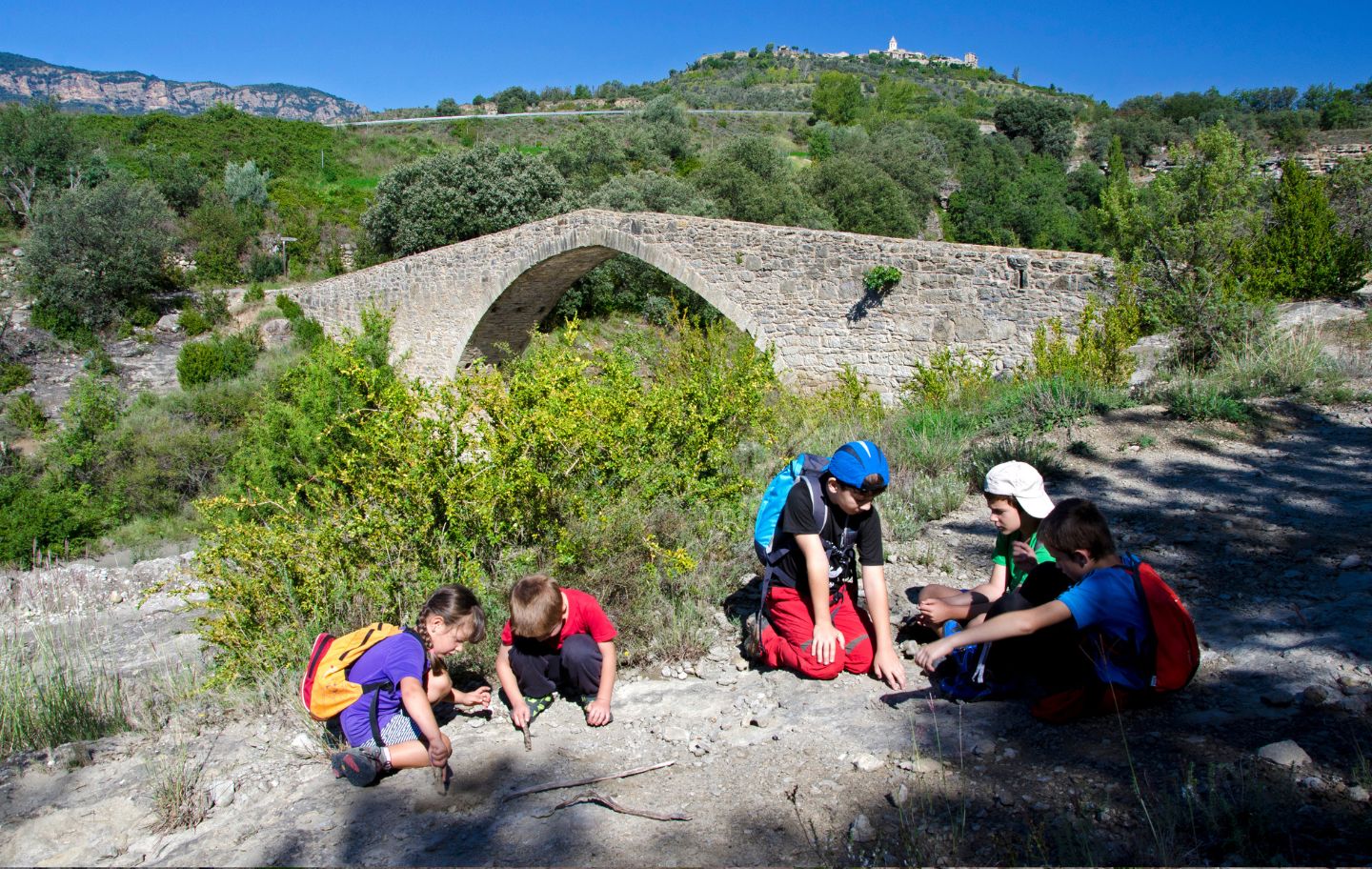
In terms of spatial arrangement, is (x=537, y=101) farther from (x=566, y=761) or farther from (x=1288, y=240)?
(x=566, y=761)

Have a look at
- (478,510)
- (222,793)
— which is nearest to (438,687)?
(222,793)

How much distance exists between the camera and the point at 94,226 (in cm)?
1858

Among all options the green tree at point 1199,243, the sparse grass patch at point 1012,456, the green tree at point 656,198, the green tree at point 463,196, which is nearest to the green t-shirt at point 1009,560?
the sparse grass patch at point 1012,456

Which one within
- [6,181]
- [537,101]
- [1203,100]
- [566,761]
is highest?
[537,101]

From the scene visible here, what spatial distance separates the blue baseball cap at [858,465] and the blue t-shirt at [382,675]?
1.49 m

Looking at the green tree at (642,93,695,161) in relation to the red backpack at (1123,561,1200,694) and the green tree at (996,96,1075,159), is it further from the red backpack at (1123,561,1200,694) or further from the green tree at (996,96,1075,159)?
the red backpack at (1123,561,1200,694)

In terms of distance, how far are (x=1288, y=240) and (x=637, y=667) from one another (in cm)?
891

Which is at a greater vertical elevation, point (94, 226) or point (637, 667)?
point (94, 226)

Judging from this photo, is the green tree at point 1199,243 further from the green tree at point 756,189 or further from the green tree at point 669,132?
the green tree at point 669,132

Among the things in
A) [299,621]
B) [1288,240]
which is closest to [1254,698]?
[299,621]

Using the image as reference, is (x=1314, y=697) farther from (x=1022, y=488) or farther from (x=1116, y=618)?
(x=1022, y=488)

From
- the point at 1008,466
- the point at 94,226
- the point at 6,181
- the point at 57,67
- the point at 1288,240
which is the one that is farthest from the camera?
the point at 57,67

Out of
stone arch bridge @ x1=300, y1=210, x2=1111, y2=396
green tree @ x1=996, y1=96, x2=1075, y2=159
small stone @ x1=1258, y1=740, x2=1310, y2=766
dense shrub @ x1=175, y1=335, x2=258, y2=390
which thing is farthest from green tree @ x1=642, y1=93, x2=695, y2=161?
small stone @ x1=1258, y1=740, x2=1310, y2=766

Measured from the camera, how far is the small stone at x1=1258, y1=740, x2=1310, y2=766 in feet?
6.53
